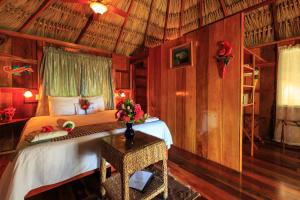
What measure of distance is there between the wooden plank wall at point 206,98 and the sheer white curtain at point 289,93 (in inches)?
68.1

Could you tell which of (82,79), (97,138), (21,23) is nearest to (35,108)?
(82,79)

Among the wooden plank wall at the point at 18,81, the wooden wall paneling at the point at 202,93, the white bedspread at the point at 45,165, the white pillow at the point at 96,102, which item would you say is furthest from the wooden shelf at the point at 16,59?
the wooden wall paneling at the point at 202,93

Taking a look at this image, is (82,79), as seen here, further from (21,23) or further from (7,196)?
(7,196)

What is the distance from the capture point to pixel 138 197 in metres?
1.47

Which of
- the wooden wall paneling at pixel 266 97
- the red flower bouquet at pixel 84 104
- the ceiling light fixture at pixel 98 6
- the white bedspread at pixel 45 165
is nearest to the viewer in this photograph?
the white bedspread at pixel 45 165

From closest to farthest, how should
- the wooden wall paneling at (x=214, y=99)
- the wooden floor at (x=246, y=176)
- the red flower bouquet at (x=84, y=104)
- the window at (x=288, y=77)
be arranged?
the wooden floor at (x=246, y=176) < the wooden wall paneling at (x=214, y=99) < the window at (x=288, y=77) < the red flower bouquet at (x=84, y=104)

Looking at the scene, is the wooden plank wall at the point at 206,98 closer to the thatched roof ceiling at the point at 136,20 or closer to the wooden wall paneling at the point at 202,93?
the wooden wall paneling at the point at 202,93

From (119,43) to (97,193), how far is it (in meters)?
3.64

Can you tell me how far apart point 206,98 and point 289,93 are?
2.13m

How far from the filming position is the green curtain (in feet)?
10.8

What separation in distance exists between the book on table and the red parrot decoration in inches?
70.4

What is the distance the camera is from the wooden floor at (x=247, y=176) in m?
1.72

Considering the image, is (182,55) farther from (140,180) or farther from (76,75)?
(76,75)

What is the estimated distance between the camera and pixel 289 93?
3.24 m
